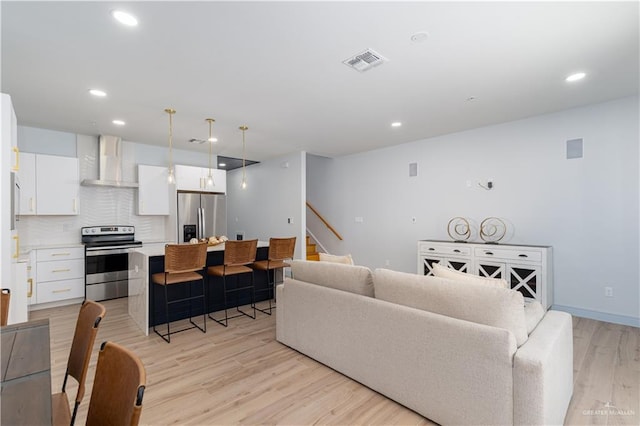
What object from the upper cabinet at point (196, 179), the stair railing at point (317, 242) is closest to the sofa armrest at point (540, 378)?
the upper cabinet at point (196, 179)

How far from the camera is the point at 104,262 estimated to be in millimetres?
4863

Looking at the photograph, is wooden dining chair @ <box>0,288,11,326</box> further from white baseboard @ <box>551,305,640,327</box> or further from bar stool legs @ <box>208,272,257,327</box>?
white baseboard @ <box>551,305,640,327</box>

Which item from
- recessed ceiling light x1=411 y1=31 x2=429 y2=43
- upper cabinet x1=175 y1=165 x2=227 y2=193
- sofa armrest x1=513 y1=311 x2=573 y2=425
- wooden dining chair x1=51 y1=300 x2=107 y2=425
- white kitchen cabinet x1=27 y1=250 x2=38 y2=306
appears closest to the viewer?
wooden dining chair x1=51 y1=300 x2=107 y2=425

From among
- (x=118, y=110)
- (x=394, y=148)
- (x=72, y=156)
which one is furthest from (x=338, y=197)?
(x=72, y=156)

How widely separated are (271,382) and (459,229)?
3.94 m

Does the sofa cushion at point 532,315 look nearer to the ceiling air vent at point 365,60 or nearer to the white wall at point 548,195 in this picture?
the ceiling air vent at point 365,60

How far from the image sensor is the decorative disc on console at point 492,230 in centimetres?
467

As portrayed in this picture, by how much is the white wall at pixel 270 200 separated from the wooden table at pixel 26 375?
16.7 feet

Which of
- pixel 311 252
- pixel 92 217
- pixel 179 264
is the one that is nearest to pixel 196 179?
pixel 92 217

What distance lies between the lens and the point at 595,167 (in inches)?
153

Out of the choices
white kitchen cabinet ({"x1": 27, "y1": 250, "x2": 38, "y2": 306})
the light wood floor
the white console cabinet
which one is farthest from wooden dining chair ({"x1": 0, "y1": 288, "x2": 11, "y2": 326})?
the white console cabinet

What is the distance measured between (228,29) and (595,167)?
4.51 m

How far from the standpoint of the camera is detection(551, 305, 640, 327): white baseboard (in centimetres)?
364

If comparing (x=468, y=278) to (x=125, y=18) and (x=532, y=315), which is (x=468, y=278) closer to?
(x=532, y=315)
